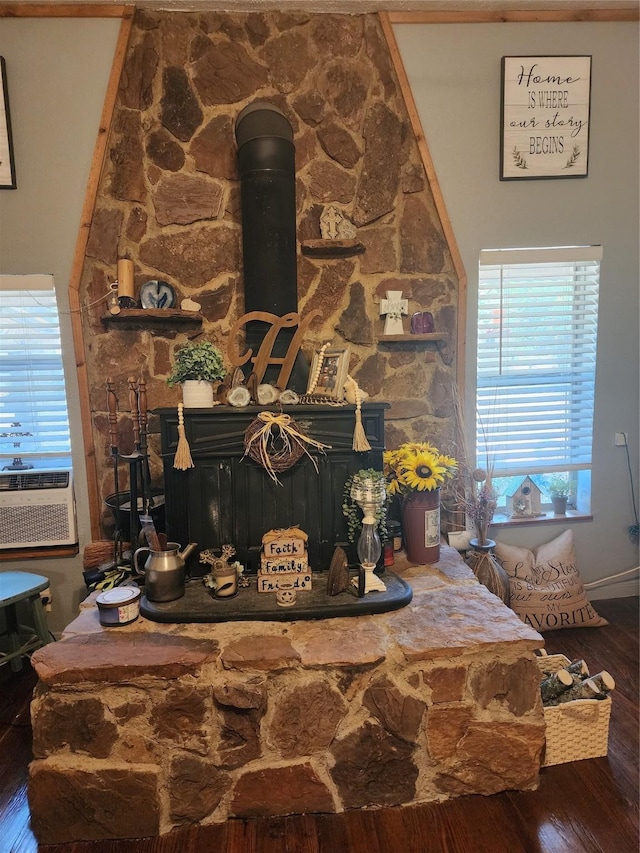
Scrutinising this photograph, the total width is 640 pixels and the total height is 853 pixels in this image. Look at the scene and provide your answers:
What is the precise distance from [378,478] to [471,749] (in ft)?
3.38

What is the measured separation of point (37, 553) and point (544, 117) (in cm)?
355

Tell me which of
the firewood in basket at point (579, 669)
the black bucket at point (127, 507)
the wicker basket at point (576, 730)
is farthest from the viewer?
the black bucket at point (127, 507)

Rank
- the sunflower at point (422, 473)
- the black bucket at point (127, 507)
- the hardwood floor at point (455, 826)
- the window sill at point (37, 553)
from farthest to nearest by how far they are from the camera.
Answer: the window sill at point (37, 553), the black bucket at point (127, 507), the sunflower at point (422, 473), the hardwood floor at point (455, 826)

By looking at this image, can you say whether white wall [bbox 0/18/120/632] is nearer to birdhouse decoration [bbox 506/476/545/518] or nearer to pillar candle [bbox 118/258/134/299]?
pillar candle [bbox 118/258/134/299]

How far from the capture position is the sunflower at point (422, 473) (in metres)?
2.47

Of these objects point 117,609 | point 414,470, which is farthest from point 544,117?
point 117,609

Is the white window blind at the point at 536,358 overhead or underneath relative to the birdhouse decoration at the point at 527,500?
overhead

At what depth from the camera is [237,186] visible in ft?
8.98

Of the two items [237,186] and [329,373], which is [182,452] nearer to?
[329,373]

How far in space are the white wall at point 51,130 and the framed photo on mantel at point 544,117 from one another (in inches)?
80.0

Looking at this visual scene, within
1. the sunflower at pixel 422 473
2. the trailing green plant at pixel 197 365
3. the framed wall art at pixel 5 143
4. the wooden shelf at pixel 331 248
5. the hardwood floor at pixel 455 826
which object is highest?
the framed wall art at pixel 5 143

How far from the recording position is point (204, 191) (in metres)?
2.71

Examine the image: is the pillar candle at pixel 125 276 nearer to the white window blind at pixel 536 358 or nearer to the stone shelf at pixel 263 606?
the stone shelf at pixel 263 606

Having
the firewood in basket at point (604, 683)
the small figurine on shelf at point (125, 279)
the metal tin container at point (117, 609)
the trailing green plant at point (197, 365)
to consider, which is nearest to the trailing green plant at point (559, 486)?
the firewood in basket at point (604, 683)
